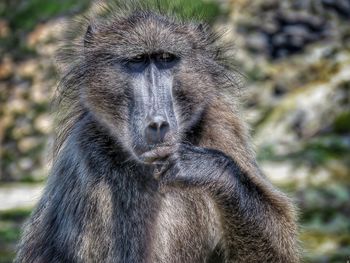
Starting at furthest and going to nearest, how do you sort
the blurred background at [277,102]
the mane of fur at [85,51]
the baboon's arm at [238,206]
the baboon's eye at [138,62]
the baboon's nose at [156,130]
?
1. the blurred background at [277,102]
2. the mane of fur at [85,51]
3. the baboon's eye at [138,62]
4. the baboon's arm at [238,206]
5. the baboon's nose at [156,130]

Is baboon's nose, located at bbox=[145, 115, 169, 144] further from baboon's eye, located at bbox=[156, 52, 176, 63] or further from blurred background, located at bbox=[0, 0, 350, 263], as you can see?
blurred background, located at bbox=[0, 0, 350, 263]

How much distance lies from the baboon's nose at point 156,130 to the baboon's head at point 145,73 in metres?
0.15

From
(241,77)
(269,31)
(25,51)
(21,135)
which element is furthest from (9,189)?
(241,77)

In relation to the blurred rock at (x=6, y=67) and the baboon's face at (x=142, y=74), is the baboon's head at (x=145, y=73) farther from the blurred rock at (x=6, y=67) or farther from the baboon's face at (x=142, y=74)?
the blurred rock at (x=6, y=67)

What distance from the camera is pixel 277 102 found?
49.8 ft

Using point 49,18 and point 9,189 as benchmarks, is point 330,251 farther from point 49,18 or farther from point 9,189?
point 49,18

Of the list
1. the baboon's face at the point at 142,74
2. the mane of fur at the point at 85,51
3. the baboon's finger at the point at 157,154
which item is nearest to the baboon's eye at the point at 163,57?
the baboon's face at the point at 142,74

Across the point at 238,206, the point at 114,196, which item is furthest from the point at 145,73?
the point at 238,206

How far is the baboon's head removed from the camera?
588 cm

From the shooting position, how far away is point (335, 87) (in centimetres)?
1491

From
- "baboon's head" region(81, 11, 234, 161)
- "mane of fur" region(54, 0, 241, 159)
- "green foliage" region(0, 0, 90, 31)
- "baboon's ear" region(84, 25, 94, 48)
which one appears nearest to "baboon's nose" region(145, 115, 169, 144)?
"baboon's head" region(81, 11, 234, 161)

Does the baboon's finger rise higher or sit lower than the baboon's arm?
higher

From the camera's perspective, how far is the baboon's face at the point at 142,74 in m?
5.87

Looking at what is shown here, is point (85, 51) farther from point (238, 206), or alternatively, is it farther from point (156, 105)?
point (238, 206)
